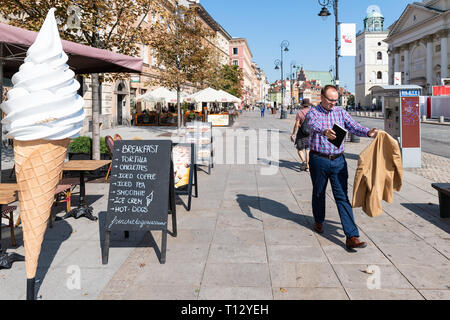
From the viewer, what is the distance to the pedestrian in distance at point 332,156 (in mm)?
4547

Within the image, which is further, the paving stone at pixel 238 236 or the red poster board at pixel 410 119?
the red poster board at pixel 410 119

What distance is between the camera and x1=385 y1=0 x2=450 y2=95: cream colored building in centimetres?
6575

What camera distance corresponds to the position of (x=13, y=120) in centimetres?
313

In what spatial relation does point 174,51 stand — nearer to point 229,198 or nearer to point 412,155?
point 412,155

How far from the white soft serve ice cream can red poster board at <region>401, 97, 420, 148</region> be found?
929 centimetres

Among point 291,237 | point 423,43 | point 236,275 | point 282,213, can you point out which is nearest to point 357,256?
point 291,237

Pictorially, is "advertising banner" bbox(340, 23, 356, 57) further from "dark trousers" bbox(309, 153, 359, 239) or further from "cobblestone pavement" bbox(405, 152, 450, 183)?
"dark trousers" bbox(309, 153, 359, 239)

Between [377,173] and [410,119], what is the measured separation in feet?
22.8

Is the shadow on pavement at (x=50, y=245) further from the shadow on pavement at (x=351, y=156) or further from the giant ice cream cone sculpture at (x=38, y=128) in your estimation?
the shadow on pavement at (x=351, y=156)

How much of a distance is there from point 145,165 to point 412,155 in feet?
28.4

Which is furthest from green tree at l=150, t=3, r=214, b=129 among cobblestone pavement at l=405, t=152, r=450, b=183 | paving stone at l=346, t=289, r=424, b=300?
paving stone at l=346, t=289, r=424, b=300

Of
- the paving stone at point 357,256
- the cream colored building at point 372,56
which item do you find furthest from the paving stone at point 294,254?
the cream colored building at point 372,56

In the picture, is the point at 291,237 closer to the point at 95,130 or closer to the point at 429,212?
the point at 429,212
